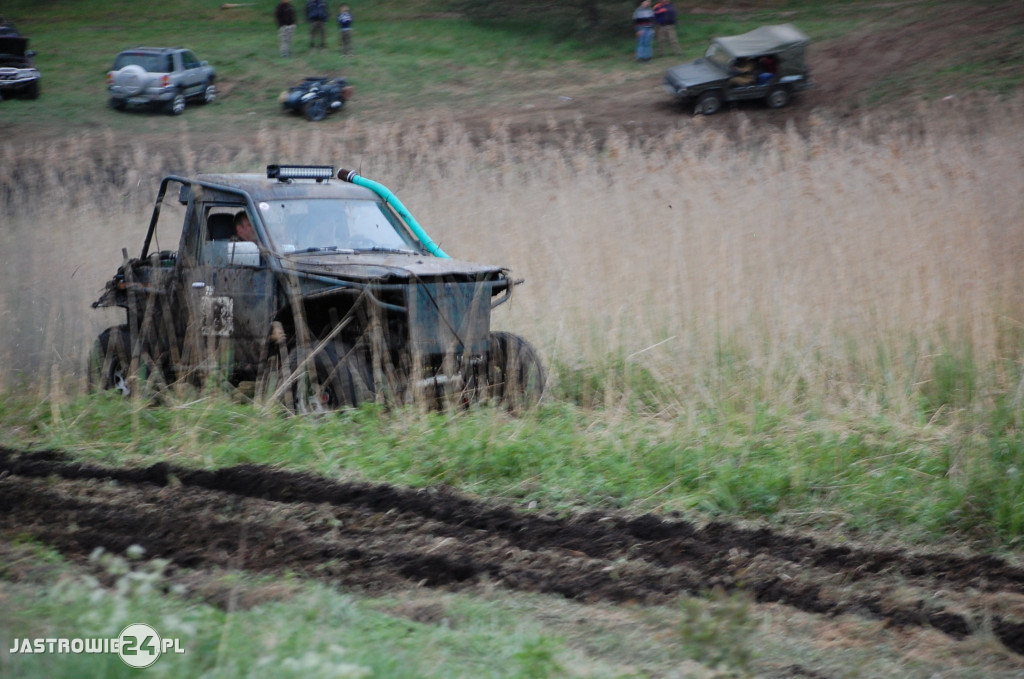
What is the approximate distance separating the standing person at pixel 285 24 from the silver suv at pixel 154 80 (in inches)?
167

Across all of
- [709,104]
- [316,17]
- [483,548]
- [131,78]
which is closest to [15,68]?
[131,78]

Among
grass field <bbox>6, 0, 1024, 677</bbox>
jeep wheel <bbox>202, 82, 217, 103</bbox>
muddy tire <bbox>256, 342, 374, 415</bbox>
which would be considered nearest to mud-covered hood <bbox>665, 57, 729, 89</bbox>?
grass field <bbox>6, 0, 1024, 677</bbox>

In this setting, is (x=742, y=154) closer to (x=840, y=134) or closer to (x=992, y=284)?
(x=840, y=134)

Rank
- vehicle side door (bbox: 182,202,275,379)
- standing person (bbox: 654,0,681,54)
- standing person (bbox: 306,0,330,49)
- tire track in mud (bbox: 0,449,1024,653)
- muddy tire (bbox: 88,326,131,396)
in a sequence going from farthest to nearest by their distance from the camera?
standing person (bbox: 306,0,330,49), standing person (bbox: 654,0,681,54), muddy tire (bbox: 88,326,131,396), vehicle side door (bbox: 182,202,275,379), tire track in mud (bbox: 0,449,1024,653)

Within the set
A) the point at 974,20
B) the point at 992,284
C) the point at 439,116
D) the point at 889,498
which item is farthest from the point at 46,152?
the point at 974,20

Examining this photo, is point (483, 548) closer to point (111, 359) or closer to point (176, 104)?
point (111, 359)

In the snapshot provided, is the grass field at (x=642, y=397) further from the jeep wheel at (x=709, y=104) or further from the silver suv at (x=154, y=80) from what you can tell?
the silver suv at (x=154, y=80)

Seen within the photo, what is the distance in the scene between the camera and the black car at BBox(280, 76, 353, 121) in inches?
927

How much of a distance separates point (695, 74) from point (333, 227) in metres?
16.3

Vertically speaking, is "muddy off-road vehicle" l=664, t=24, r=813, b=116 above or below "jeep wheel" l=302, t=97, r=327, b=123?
above

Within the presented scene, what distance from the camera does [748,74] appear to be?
850 inches

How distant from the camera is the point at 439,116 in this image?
2438 cm

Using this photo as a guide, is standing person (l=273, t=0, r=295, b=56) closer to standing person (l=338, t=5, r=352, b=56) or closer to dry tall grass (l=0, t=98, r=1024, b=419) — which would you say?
standing person (l=338, t=5, r=352, b=56)

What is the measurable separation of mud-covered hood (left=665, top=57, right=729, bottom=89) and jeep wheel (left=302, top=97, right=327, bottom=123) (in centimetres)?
807
